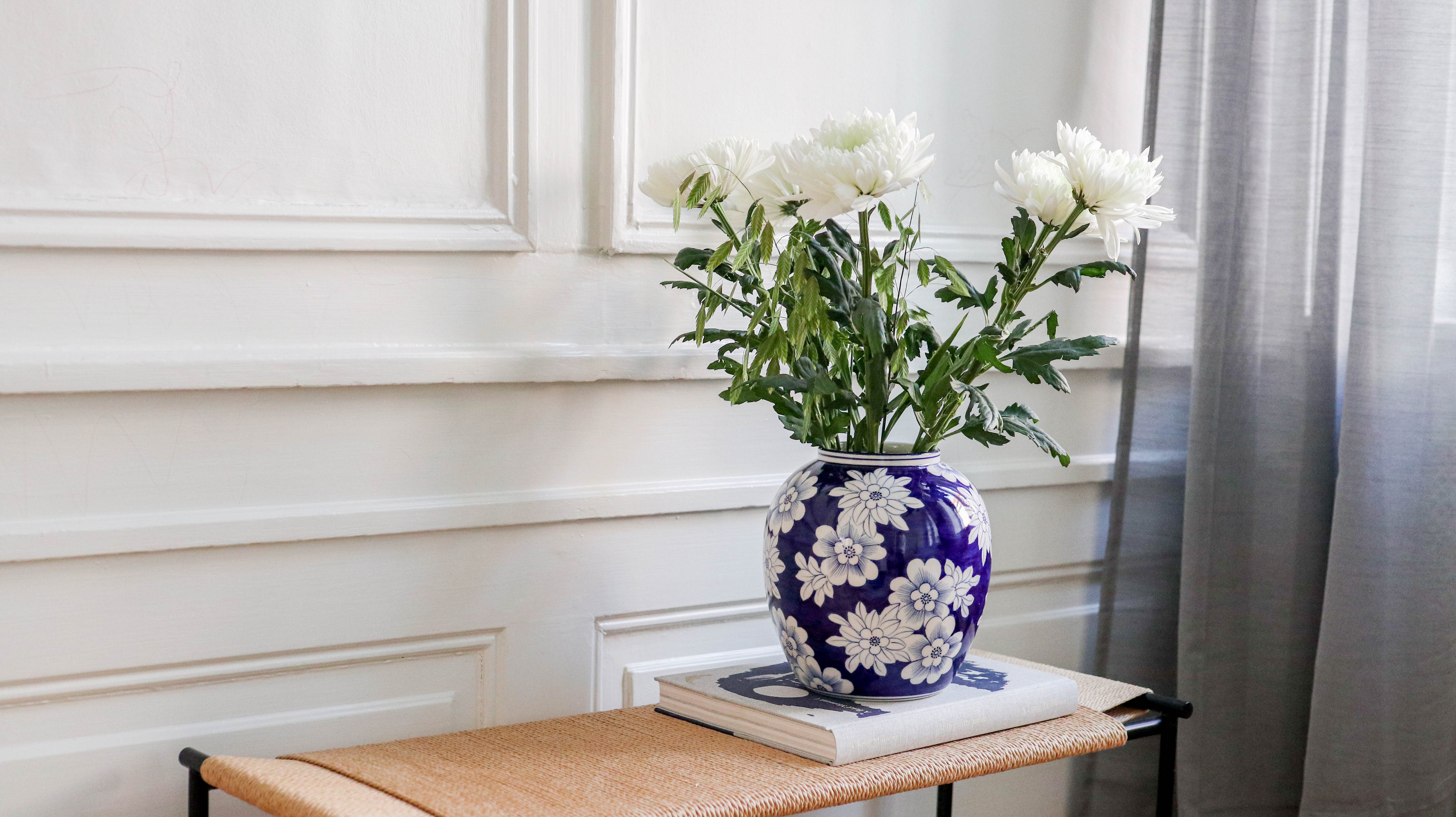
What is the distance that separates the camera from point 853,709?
963 millimetres

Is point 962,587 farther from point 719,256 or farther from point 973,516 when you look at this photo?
point 719,256

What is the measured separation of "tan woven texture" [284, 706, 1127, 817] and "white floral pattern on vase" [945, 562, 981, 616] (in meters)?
0.11

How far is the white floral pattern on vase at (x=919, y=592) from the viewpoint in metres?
0.95

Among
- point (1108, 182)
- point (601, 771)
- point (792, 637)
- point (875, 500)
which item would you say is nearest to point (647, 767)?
point (601, 771)

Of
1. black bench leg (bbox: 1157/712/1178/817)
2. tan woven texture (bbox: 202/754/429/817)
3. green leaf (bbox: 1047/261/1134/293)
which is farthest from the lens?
black bench leg (bbox: 1157/712/1178/817)

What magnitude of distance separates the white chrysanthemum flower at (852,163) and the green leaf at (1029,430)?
234 millimetres

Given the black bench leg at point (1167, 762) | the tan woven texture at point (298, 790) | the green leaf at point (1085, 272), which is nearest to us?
the tan woven texture at point (298, 790)

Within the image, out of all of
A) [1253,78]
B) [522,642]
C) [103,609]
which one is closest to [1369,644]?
[1253,78]

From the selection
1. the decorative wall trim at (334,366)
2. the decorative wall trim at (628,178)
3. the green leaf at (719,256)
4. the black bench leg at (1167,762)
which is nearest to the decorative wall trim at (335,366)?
the decorative wall trim at (334,366)

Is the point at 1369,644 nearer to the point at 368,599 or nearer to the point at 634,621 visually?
the point at 634,621

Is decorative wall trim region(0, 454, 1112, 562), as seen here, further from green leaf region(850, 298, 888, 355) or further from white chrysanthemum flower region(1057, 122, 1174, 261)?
white chrysanthemum flower region(1057, 122, 1174, 261)

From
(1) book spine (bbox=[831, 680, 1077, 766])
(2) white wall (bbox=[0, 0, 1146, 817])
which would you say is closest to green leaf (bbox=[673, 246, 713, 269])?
(2) white wall (bbox=[0, 0, 1146, 817])

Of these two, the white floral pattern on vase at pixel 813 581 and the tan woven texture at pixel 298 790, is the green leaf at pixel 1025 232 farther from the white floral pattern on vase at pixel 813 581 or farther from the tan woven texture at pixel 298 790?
the tan woven texture at pixel 298 790

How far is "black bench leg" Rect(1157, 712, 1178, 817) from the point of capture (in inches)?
44.7
